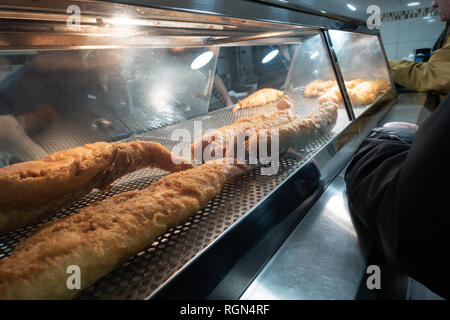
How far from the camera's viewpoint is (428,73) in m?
3.19

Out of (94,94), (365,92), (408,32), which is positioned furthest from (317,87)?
(408,32)

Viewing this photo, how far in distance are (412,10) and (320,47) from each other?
632 cm

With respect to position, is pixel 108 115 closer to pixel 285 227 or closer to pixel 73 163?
pixel 73 163

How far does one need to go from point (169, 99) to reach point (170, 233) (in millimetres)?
1295

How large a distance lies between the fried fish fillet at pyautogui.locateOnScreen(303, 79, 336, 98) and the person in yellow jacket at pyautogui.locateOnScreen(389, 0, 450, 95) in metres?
1.87

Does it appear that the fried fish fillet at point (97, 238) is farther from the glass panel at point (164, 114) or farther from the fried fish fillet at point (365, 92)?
the fried fish fillet at point (365, 92)

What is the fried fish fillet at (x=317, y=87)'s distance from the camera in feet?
7.01

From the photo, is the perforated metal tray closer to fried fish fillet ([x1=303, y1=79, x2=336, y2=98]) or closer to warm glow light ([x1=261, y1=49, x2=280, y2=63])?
fried fish fillet ([x1=303, y1=79, x2=336, y2=98])

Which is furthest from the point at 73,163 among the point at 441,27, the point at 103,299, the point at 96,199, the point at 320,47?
the point at 441,27

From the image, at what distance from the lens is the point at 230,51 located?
216 cm

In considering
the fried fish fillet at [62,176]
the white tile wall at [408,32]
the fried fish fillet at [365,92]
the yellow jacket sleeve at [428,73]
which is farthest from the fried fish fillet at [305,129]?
the white tile wall at [408,32]

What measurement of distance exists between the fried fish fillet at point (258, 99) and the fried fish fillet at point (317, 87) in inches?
10.1
